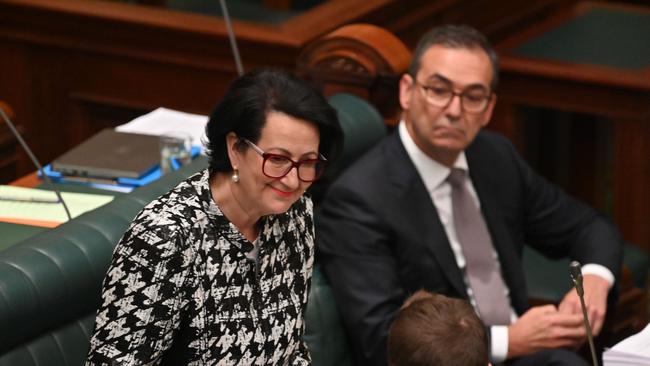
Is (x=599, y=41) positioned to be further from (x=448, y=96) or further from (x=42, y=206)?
(x=42, y=206)

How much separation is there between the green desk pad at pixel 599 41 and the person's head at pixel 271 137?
Result: 243 cm

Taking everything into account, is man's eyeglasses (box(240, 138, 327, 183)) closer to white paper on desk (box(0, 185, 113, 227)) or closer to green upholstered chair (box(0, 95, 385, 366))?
green upholstered chair (box(0, 95, 385, 366))

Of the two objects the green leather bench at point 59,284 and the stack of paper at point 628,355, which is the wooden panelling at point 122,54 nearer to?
the green leather bench at point 59,284

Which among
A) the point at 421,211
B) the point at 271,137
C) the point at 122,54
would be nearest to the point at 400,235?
the point at 421,211

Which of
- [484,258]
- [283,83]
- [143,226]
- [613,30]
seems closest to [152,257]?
[143,226]

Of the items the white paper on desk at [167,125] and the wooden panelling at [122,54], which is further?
the wooden panelling at [122,54]

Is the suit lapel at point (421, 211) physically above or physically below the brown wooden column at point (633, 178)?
above

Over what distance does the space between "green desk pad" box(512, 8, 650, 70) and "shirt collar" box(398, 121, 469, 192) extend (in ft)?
5.28

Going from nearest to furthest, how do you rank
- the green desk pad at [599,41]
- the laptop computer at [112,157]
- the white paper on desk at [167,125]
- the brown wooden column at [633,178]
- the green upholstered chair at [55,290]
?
the green upholstered chair at [55,290] → the laptop computer at [112,157] → the white paper on desk at [167,125] → the brown wooden column at [633,178] → the green desk pad at [599,41]

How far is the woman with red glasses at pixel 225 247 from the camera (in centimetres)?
209

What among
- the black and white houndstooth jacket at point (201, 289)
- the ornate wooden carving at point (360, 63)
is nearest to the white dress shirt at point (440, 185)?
the ornate wooden carving at point (360, 63)

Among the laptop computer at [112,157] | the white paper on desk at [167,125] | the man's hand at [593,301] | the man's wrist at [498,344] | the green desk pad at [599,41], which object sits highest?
the green desk pad at [599,41]

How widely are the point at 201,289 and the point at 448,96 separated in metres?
0.97

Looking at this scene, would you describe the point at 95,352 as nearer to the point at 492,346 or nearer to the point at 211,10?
the point at 492,346
